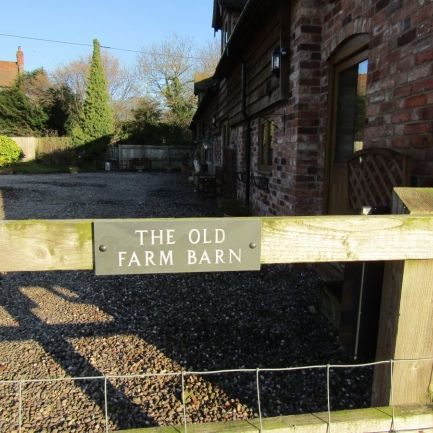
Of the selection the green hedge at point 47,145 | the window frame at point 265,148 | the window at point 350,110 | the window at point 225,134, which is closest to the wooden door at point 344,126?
the window at point 350,110

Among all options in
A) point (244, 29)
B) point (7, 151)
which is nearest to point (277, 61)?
point (244, 29)

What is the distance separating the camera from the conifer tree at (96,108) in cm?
2952

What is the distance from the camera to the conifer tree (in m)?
29.5

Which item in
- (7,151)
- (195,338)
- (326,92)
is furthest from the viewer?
(7,151)

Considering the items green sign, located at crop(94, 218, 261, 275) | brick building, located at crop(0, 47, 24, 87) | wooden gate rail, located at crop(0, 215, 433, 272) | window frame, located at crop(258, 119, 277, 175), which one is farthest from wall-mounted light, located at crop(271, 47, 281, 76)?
brick building, located at crop(0, 47, 24, 87)

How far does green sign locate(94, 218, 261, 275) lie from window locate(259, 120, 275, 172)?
Answer: 548 centimetres

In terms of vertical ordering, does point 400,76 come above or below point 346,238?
above

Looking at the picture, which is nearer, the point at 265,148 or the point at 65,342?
the point at 65,342

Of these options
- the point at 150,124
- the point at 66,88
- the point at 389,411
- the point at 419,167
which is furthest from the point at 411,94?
the point at 66,88

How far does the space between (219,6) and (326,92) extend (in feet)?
33.5

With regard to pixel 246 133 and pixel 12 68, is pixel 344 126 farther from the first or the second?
pixel 12 68

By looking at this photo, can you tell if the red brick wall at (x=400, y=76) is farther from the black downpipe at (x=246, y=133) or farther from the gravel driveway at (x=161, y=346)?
the black downpipe at (x=246, y=133)

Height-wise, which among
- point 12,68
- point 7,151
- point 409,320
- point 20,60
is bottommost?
point 409,320

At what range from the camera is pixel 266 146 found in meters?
7.24
